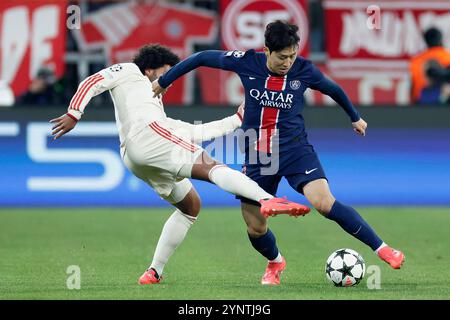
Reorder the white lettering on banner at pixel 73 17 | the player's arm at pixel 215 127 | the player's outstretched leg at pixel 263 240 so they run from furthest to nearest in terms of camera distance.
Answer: the white lettering on banner at pixel 73 17 < the player's arm at pixel 215 127 < the player's outstretched leg at pixel 263 240

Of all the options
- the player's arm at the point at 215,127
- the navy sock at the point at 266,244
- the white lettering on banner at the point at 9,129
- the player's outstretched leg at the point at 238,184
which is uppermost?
the player's arm at the point at 215,127

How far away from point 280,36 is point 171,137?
1123 mm

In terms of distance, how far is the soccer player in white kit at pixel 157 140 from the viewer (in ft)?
27.9

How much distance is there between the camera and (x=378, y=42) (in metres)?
17.8

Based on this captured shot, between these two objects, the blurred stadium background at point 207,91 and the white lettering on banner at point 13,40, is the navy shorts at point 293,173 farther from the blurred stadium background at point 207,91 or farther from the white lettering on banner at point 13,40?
the white lettering on banner at point 13,40

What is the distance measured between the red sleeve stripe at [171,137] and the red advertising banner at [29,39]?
8.20 meters

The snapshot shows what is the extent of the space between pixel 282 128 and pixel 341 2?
9.25m

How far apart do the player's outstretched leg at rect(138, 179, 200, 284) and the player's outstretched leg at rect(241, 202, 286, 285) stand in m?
0.46

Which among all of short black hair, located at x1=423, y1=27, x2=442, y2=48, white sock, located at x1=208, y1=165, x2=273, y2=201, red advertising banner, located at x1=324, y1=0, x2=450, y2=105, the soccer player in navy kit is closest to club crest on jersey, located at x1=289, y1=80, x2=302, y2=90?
the soccer player in navy kit

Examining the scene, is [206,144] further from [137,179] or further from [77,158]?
[77,158]

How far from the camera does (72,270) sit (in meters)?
9.62

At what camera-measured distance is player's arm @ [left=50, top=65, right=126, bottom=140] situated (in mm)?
8430

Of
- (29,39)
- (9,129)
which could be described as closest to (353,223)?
(9,129)

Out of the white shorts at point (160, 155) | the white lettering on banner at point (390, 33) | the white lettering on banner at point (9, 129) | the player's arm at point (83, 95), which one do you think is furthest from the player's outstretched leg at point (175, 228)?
the white lettering on banner at point (390, 33)
